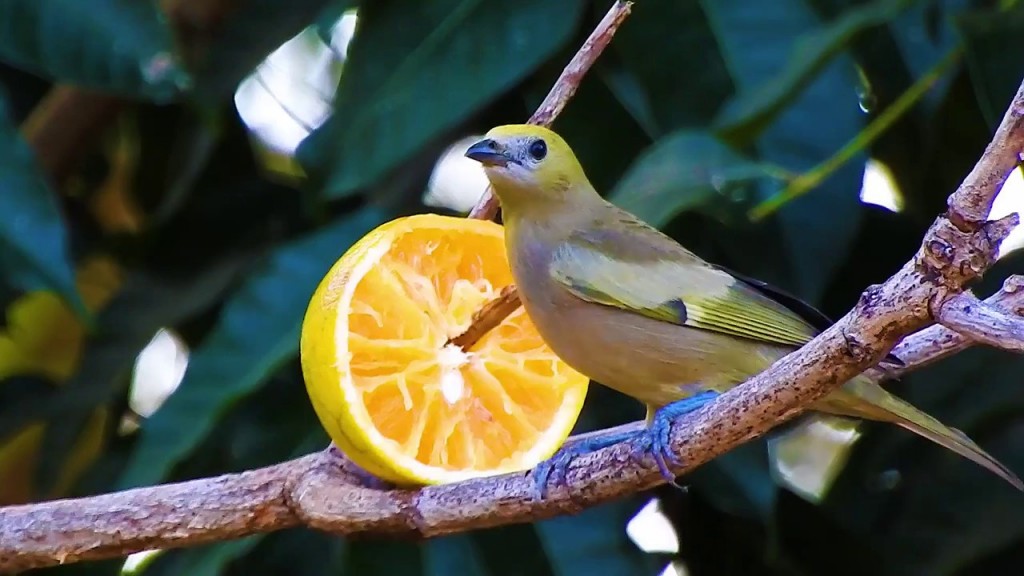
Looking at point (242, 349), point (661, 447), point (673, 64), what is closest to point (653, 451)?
point (661, 447)

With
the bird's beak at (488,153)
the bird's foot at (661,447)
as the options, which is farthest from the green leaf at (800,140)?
the bird's foot at (661,447)

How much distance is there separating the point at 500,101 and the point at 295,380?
2.07 feet

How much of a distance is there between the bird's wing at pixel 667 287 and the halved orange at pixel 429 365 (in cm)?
16

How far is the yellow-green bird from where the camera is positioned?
1572 millimetres

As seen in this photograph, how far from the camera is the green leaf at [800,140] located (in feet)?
5.97

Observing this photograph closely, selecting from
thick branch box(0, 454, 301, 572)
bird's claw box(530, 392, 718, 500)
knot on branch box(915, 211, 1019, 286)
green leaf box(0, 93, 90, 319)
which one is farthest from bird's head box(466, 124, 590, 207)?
knot on branch box(915, 211, 1019, 286)

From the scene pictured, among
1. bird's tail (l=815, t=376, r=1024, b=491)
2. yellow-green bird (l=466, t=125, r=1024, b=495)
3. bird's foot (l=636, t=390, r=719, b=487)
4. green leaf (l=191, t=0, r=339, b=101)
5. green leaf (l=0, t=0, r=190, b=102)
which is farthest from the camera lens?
green leaf (l=191, t=0, r=339, b=101)

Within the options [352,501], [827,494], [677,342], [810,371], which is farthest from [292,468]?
[827,494]

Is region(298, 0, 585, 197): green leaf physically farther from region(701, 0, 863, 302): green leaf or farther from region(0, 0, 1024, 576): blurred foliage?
region(701, 0, 863, 302): green leaf

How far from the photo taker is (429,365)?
5.57 feet

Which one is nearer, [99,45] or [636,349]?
[636,349]

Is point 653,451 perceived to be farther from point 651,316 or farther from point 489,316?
point 489,316

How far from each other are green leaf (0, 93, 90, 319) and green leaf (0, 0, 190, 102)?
168mm

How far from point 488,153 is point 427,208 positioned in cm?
58
